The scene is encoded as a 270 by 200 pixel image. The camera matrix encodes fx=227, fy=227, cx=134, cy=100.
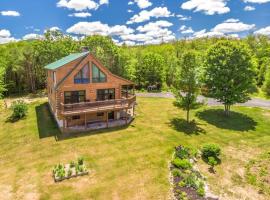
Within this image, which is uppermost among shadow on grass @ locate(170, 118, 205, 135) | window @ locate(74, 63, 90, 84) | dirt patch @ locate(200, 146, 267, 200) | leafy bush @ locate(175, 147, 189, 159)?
window @ locate(74, 63, 90, 84)

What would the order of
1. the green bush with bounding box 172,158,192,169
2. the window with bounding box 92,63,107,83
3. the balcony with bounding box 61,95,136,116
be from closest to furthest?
the green bush with bounding box 172,158,192,169
the balcony with bounding box 61,95,136,116
the window with bounding box 92,63,107,83

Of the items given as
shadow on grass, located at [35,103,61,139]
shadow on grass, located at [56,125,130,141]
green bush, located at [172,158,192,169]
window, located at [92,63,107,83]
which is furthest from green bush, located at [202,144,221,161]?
shadow on grass, located at [35,103,61,139]

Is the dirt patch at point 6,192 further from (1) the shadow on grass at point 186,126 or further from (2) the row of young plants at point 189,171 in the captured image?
(1) the shadow on grass at point 186,126

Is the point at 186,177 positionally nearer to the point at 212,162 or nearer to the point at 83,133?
the point at 212,162

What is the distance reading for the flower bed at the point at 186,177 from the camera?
1602 cm

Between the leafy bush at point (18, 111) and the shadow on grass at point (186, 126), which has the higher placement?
the leafy bush at point (18, 111)

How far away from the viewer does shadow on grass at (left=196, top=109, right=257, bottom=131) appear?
30.5 metres

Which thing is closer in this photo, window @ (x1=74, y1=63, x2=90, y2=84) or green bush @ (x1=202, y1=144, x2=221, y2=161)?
green bush @ (x1=202, y1=144, x2=221, y2=161)

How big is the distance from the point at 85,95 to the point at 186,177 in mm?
15486

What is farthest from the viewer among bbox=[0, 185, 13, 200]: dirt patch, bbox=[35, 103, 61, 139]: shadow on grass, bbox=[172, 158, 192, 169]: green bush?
→ bbox=[35, 103, 61, 139]: shadow on grass

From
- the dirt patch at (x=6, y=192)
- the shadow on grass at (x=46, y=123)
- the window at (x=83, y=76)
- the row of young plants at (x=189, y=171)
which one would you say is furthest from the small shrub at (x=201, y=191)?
the window at (x=83, y=76)

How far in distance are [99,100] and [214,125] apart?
51.9 ft

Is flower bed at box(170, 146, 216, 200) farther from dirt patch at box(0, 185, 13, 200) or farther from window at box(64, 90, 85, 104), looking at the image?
window at box(64, 90, 85, 104)

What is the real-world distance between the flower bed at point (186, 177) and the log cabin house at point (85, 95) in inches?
385
